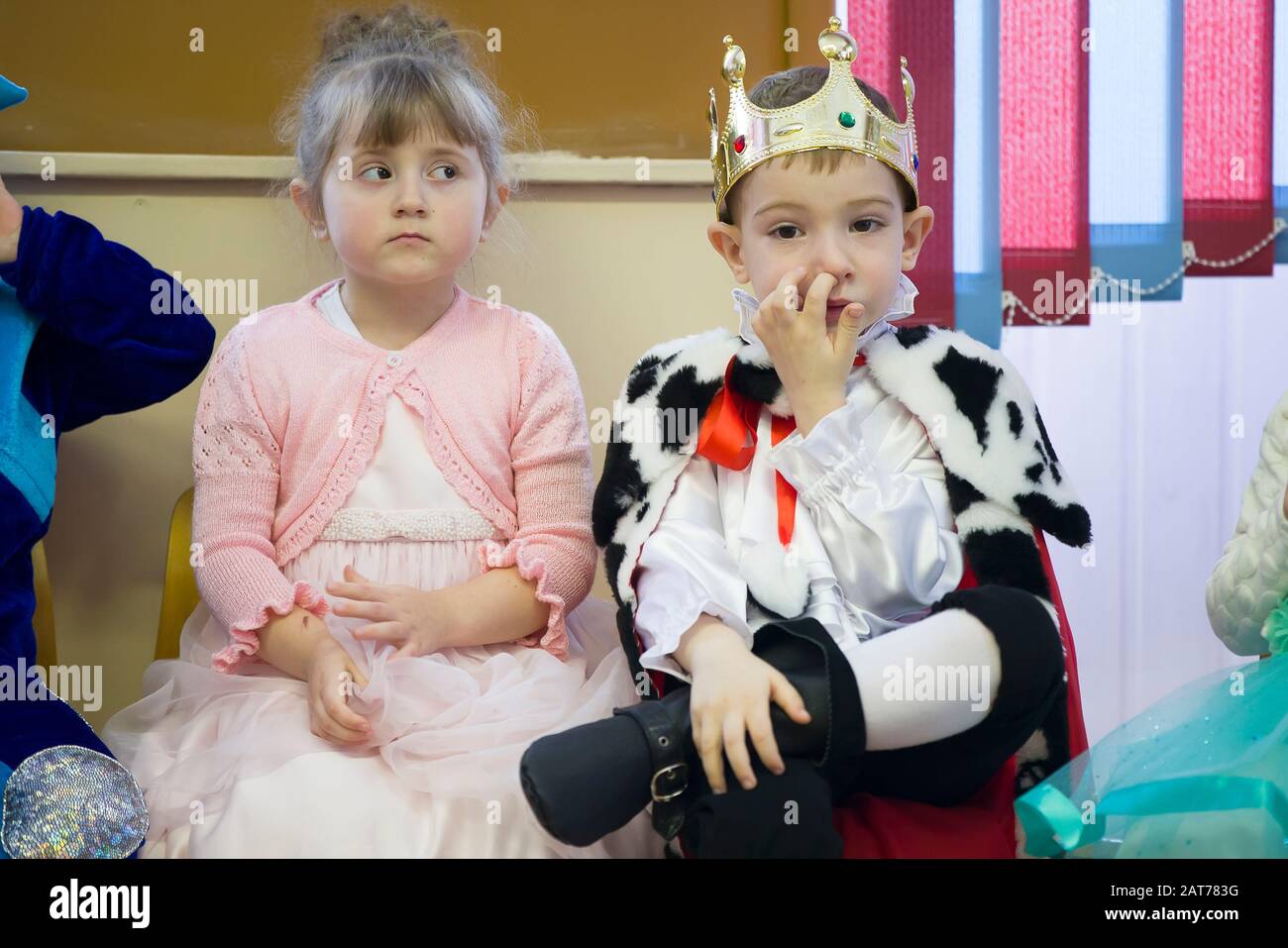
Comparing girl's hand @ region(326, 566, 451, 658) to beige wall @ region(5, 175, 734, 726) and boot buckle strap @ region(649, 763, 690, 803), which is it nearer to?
boot buckle strap @ region(649, 763, 690, 803)

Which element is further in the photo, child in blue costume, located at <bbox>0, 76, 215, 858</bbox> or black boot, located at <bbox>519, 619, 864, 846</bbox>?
child in blue costume, located at <bbox>0, 76, 215, 858</bbox>

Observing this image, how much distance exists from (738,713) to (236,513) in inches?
23.8

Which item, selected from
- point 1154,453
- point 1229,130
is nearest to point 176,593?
point 1154,453

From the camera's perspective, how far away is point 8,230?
1.30 m

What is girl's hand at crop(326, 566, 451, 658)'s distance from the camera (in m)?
1.24

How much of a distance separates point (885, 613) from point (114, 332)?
2.64ft

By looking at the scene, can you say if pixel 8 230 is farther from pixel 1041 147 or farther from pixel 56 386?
pixel 1041 147

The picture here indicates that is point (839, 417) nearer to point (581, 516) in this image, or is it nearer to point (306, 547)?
point (581, 516)

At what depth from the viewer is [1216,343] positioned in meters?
1.88

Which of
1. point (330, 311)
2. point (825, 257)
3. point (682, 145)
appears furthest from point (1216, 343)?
point (330, 311)

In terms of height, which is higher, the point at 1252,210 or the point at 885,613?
the point at 1252,210

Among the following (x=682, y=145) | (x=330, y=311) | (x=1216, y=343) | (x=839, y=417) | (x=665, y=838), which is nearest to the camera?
(x=665, y=838)

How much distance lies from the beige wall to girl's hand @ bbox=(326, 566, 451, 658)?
20.2 inches

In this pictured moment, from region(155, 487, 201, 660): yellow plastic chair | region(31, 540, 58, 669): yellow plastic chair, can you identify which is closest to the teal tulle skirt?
region(155, 487, 201, 660): yellow plastic chair
